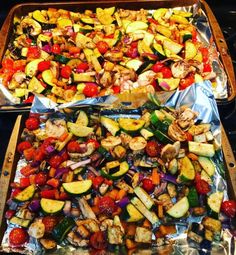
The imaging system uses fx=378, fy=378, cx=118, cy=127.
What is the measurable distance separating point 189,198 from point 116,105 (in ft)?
2.89

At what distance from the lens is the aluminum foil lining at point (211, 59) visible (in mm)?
2959

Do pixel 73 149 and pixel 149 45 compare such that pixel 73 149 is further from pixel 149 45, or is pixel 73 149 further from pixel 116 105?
pixel 149 45

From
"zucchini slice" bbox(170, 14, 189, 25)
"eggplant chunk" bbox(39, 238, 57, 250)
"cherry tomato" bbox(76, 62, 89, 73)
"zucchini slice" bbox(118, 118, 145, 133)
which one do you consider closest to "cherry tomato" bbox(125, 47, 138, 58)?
"cherry tomato" bbox(76, 62, 89, 73)

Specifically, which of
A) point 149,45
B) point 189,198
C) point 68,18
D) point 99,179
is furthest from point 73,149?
point 68,18

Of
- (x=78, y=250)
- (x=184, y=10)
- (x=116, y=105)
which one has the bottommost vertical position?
(x=78, y=250)

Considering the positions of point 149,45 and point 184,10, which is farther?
point 184,10

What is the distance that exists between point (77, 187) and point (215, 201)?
2.75ft

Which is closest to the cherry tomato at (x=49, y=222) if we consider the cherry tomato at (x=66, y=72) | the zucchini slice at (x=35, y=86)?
the zucchini slice at (x=35, y=86)

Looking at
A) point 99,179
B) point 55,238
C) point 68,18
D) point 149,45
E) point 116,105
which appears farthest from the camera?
point 68,18

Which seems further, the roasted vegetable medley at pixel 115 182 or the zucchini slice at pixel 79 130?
the zucchini slice at pixel 79 130

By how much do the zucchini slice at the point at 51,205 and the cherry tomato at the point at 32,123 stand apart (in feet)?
2.04

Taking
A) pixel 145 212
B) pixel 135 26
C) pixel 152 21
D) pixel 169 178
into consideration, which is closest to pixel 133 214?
pixel 145 212

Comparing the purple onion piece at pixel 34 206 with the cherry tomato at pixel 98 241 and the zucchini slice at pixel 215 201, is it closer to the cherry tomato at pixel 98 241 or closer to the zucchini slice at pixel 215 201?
the cherry tomato at pixel 98 241

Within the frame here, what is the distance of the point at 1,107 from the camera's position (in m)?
2.83
